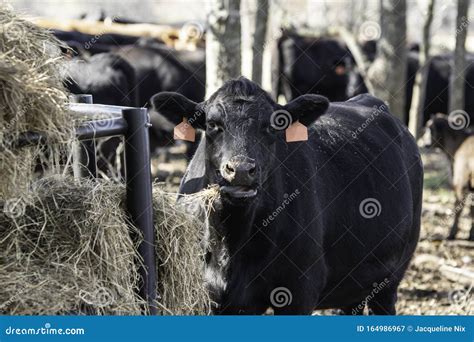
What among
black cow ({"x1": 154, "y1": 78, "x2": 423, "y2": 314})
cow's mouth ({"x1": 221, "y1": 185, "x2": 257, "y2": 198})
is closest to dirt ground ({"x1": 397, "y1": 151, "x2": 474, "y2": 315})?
black cow ({"x1": 154, "y1": 78, "x2": 423, "y2": 314})

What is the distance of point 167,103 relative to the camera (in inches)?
202

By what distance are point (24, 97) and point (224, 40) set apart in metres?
4.98

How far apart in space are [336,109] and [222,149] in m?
1.80

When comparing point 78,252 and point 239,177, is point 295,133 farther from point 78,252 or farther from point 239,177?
point 78,252

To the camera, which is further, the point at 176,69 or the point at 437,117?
the point at 176,69

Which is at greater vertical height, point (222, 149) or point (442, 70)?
point (222, 149)

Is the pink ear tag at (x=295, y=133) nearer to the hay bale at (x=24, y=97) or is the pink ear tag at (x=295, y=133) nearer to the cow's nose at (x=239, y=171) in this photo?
the cow's nose at (x=239, y=171)

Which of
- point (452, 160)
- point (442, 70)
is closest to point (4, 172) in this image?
point (452, 160)

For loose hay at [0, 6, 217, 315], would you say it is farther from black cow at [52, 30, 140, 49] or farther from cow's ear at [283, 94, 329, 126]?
black cow at [52, 30, 140, 49]

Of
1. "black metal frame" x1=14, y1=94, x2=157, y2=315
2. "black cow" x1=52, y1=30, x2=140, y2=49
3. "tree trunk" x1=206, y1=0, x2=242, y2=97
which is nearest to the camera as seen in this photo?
"black metal frame" x1=14, y1=94, x2=157, y2=315

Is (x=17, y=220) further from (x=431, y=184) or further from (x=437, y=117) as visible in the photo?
(x=431, y=184)

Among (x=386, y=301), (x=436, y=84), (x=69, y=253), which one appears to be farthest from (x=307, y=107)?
(x=436, y=84)

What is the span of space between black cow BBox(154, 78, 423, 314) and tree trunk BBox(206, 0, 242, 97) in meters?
1.65

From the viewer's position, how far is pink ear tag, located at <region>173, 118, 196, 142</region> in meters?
5.25
